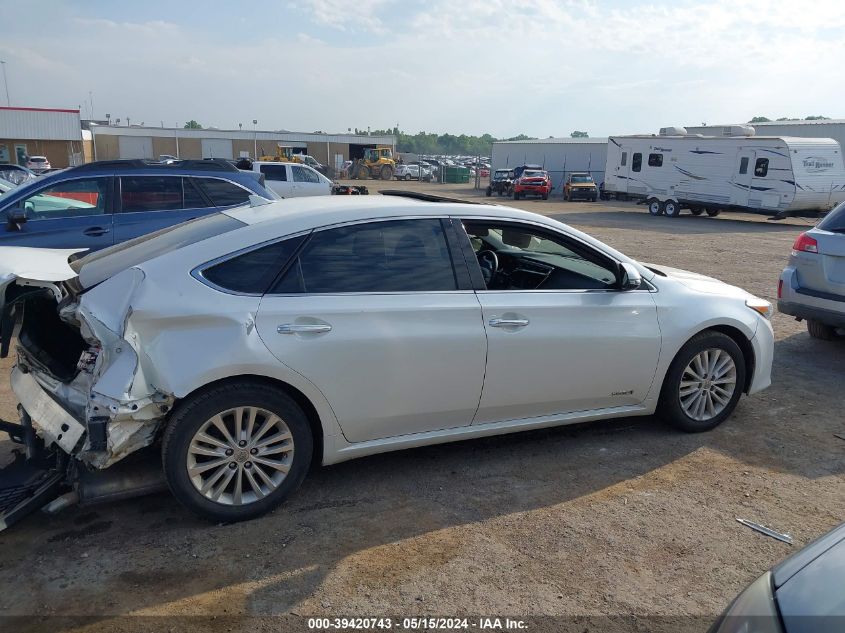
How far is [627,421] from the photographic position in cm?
496

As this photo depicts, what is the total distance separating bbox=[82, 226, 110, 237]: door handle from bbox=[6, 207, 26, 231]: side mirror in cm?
63

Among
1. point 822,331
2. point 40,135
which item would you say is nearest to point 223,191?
point 822,331

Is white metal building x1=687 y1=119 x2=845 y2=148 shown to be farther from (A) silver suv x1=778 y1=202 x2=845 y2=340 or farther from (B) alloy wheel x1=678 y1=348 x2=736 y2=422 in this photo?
(B) alloy wheel x1=678 y1=348 x2=736 y2=422

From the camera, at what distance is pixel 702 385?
4.66m

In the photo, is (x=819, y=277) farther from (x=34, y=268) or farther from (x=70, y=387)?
(x=34, y=268)

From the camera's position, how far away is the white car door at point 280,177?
20594mm

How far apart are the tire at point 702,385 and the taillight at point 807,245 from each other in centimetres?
243

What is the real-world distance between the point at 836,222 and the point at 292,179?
17.0 metres

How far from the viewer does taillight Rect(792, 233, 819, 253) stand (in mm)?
6414

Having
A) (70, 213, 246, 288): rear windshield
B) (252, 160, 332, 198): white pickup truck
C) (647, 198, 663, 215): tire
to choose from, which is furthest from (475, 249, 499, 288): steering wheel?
(647, 198, 663, 215): tire

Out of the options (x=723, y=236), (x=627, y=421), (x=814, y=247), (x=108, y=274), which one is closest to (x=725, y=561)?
(x=627, y=421)

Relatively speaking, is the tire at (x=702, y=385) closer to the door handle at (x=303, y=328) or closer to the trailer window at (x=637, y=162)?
the door handle at (x=303, y=328)

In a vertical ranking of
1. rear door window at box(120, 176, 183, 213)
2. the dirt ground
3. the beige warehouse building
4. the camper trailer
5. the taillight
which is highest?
the beige warehouse building

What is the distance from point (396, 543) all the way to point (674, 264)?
11.2 meters
